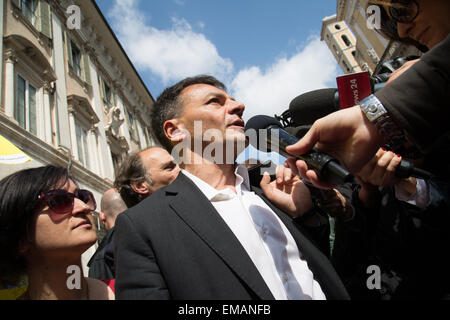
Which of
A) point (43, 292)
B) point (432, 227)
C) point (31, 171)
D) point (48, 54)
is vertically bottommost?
point (432, 227)

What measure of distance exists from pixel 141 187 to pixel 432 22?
276cm

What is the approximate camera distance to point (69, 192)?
198 cm

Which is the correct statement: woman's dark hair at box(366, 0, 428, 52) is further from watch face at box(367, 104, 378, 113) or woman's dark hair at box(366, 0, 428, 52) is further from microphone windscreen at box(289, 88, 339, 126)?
watch face at box(367, 104, 378, 113)

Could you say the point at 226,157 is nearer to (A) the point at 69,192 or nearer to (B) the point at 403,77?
(A) the point at 69,192

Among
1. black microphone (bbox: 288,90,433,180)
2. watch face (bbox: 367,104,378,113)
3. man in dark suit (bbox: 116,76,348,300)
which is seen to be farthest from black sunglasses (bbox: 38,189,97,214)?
watch face (bbox: 367,104,378,113)

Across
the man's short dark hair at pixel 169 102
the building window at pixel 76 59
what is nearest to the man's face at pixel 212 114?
the man's short dark hair at pixel 169 102

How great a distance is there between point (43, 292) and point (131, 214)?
83 cm

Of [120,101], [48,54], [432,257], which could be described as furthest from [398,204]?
[120,101]

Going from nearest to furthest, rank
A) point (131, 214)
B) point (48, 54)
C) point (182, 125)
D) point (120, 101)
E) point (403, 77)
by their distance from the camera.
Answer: point (403, 77)
point (131, 214)
point (182, 125)
point (48, 54)
point (120, 101)

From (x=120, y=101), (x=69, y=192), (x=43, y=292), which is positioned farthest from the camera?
(x=120, y=101)

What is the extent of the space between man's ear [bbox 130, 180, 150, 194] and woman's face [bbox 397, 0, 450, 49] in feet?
8.62

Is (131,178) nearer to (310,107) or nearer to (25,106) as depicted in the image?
(310,107)

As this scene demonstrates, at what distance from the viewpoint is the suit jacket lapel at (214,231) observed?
4.18 feet

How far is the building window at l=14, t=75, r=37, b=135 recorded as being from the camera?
7455 mm
